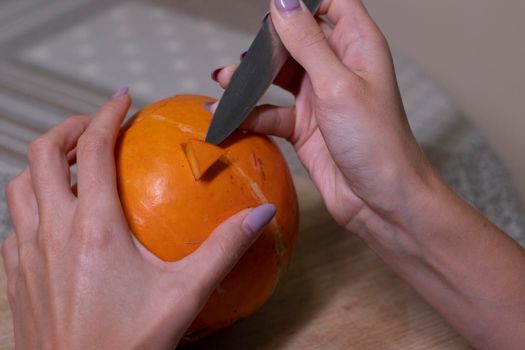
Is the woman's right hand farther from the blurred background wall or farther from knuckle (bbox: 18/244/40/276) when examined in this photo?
the blurred background wall

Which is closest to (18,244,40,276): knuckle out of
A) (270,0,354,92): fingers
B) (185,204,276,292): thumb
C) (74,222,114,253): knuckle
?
(74,222,114,253): knuckle

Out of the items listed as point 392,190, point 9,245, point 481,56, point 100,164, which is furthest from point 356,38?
point 481,56

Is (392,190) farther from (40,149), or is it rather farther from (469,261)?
(40,149)

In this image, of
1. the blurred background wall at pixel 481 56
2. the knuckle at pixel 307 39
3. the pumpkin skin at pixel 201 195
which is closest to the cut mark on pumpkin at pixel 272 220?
the pumpkin skin at pixel 201 195

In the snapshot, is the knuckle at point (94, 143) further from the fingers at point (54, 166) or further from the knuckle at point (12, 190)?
the knuckle at point (12, 190)

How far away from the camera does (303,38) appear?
1356 millimetres

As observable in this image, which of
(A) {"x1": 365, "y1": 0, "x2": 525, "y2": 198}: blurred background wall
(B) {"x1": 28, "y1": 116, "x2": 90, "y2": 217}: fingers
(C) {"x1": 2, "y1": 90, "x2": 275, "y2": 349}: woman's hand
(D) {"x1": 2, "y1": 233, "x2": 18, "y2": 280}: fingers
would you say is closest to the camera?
(C) {"x1": 2, "y1": 90, "x2": 275, "y2": 349}: woman's hand

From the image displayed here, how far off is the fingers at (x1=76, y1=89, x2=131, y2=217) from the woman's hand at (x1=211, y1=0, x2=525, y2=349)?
0.24 meters

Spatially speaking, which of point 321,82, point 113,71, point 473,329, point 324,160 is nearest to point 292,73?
point 324,160

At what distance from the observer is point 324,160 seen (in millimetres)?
1619

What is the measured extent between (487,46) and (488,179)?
71 centimetres

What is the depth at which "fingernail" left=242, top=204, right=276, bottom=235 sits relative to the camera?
1317 mm

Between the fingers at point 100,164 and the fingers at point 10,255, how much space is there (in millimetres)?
250

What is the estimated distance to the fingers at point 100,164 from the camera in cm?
129
